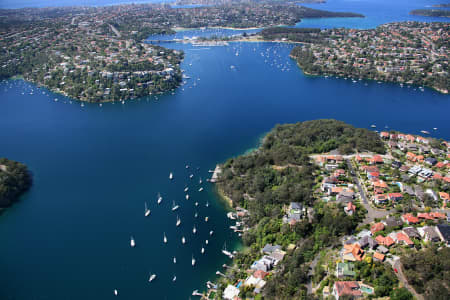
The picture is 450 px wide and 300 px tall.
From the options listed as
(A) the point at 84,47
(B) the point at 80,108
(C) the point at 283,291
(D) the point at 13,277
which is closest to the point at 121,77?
(B) the point at 80,108

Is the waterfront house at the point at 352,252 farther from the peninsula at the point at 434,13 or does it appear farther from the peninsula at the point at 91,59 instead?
the peninsula at the point at 434,13

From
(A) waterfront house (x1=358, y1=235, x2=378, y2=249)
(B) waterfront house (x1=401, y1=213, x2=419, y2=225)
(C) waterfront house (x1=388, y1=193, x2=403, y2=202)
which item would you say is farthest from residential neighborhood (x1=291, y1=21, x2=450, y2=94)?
(A) waterfront house (x1=358, y1=235, x2=378, y2=249)

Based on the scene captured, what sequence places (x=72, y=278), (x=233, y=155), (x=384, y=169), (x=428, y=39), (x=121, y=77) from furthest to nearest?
(x=428, y=39)
(x=121, y=77)
(x=233, y=155)
(x=384, y=169)
(x=72, y=278)

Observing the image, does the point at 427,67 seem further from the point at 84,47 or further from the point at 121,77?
the point at 84,47

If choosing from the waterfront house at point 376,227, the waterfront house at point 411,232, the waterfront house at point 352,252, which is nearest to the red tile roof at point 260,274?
the waterfront house at point 352,252

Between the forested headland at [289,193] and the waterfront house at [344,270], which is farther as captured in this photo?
the forested headland at [289,193]

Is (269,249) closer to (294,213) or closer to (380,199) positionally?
(294,213)
